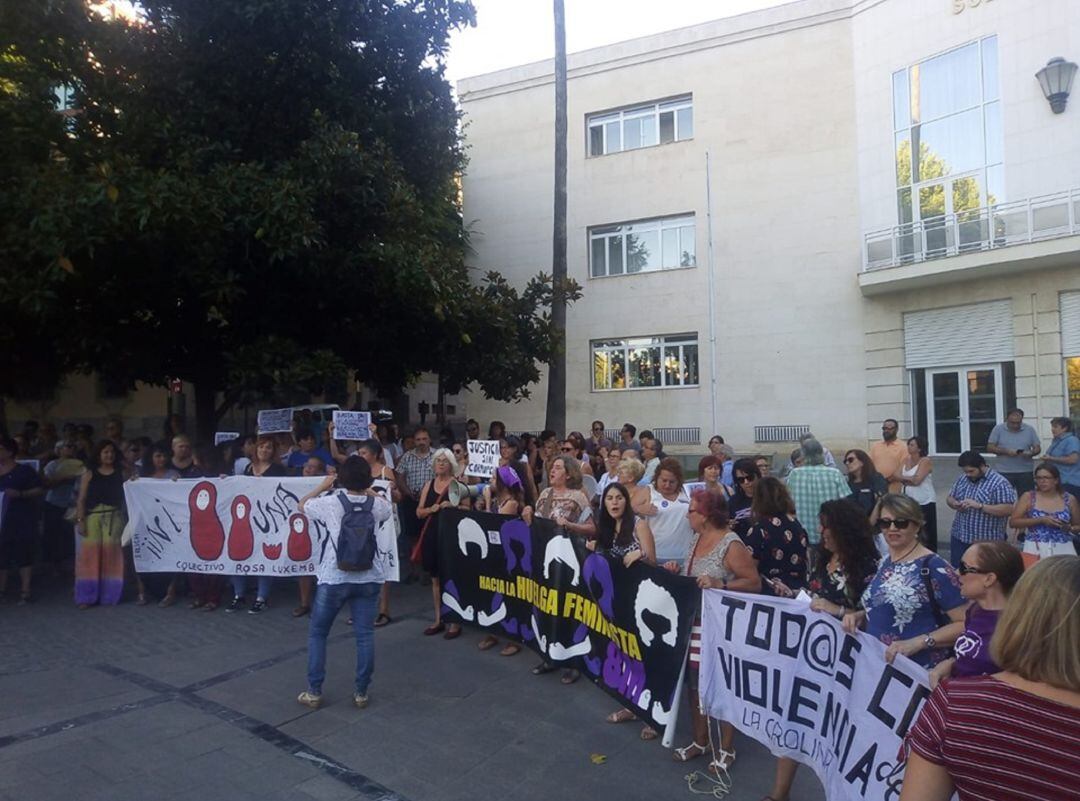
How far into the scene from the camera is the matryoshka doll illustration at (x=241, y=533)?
9156 millimetres

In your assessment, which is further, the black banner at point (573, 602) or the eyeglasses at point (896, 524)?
the black banner at point (573, 602)

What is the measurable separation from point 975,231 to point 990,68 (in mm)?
3461

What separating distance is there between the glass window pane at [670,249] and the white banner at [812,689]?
18.9m

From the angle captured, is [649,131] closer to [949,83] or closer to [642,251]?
[642,251]

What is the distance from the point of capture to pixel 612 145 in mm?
23766

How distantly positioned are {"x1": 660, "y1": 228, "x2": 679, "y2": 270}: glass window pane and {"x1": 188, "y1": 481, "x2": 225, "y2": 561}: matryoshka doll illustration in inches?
631

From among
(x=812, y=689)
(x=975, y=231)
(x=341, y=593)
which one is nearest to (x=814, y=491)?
(x=812, y=689)

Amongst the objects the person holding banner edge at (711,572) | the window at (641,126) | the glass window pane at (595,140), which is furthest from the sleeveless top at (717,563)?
the glass window pane at (595,140)

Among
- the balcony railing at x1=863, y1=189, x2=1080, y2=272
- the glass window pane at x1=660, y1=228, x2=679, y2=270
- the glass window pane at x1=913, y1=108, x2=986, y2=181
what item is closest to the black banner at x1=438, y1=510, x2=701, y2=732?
the balcony railing at x1=863, y1=189, x2=1080, y2=272

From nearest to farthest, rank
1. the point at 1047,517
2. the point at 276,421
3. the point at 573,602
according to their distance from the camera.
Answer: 1. the point at 573,602
2. the point at 1047,517
3. the point at 276,421

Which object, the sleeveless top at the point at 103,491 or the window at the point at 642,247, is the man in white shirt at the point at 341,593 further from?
the window at the point at 642,247

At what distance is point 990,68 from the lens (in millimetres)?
18312

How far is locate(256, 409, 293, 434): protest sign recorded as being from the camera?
34.6 feet

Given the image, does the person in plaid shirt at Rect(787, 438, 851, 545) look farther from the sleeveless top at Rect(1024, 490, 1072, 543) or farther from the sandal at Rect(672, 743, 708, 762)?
the sandal at Rect(672, 743, 708, 762)
